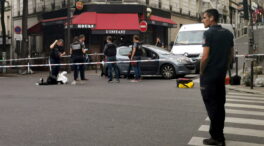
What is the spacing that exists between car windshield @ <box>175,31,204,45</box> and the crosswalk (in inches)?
401

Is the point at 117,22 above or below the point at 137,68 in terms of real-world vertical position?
above

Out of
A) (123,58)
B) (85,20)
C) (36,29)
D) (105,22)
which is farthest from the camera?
(36,29)

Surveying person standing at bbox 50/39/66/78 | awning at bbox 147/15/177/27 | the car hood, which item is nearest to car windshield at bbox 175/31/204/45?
the car hood

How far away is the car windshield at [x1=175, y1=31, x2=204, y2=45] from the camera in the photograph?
2084cm

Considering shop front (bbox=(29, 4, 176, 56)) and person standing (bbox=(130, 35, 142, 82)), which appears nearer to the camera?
person standing (bbox=(130, 35, 142, 82))

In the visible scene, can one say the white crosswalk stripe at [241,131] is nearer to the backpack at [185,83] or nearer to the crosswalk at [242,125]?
the crosswalk at [242,125]

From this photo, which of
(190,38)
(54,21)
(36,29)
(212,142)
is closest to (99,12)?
(54,21)

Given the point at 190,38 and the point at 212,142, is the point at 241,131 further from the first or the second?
the point at 190,38

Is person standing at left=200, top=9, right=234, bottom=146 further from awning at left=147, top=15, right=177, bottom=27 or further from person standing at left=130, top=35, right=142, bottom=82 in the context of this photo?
awning at left=147, top=15, right=177, bottom=27

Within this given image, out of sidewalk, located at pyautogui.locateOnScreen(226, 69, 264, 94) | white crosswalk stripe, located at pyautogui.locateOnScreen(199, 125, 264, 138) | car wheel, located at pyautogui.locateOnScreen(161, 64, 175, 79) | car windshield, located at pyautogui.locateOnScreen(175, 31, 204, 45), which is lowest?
white crosswalk stripe, located at pyautogui.locateOnScreen(199, 125, 264, 138)

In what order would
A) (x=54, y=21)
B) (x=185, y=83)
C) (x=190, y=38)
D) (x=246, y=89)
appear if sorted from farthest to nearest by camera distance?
(x=54, y=21) < (x=190, y=38) < (x=185, y=83) < (x=246, y=89)

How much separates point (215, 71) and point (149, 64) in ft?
39.3

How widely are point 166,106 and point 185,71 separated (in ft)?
27.1

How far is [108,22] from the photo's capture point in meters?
29.3
